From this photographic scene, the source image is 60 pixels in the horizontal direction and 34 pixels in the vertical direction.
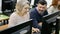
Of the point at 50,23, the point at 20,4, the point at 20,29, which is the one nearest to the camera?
the point at 20,29

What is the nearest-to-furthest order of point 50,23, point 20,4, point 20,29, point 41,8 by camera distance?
point 20,29
point 50,23
point 20,4
point 41,8

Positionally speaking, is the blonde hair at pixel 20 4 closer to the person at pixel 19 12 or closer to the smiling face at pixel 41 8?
the person at pixel 19 12

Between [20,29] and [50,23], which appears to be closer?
[20,29]

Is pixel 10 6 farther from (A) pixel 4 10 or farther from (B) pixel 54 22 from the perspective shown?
→ (B) pixel 54 22

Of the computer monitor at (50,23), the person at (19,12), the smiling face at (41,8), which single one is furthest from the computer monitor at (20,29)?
the smiling face at (41,8)

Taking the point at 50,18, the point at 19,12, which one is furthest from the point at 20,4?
the point at 50,18

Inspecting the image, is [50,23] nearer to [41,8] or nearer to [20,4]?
[20,4]

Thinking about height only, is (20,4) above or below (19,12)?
above

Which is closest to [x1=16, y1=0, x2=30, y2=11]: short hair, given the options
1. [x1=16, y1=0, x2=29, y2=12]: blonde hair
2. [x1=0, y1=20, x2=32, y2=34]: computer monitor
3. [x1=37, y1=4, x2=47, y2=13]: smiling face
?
[x1=16, y1=0, x2=29, y2=12]: blonde hair

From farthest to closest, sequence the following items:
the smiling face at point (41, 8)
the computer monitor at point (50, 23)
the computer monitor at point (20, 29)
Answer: the smiling face at point (41, 8)
the computer monitor at point (50, 23)
the computer monitor at point (20, 29)

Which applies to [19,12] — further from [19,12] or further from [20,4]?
[20,4]

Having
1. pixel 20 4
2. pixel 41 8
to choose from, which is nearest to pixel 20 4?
pixel 20 4

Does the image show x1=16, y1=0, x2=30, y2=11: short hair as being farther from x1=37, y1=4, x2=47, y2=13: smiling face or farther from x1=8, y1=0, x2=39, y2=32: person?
x1=37, y1=4, x2=47, y2=13: smiling face

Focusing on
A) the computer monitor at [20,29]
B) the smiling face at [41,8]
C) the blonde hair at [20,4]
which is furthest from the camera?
the smiling face at [41,8]
